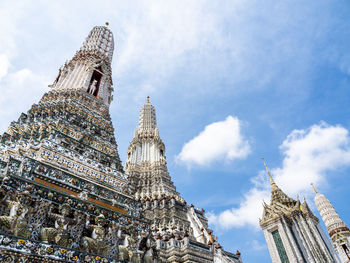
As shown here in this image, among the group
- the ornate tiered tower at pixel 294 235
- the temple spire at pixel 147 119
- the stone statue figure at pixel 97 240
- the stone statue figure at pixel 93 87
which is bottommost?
the stone statue figure at pixel 97 240

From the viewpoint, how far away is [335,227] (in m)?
35.8

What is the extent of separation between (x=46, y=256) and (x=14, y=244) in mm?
616

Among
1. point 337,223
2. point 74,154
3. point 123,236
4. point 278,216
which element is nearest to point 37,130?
point 74,154

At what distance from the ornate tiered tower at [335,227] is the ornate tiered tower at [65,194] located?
112 ft

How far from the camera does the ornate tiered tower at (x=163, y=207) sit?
44.9ft

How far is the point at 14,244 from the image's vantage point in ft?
15.1

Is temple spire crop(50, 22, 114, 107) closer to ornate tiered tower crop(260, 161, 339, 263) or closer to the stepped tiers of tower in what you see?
the stepped tiers of tower

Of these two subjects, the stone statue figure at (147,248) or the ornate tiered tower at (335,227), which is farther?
the ornate tiered tower at (335,227)

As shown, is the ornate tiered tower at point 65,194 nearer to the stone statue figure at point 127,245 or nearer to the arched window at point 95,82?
the stone statue figure at point 127,245

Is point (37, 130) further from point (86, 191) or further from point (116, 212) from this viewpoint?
point (116, 212)

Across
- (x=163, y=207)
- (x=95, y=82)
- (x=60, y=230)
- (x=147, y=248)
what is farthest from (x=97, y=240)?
(x=163, y=207)

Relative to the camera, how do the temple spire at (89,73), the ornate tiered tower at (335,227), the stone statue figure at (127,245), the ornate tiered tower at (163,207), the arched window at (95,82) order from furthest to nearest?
the ornate tiered tower at (335,227)
the arched window at (95,82)
the temple spire at (89,73)
the ornate tiered tower at (163,207)
the stone statue figure at (127,245)

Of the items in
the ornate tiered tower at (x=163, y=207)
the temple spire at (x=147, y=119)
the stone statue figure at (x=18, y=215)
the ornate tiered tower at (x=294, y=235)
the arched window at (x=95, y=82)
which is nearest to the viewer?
the stone statue figure at (x=18, y=215)

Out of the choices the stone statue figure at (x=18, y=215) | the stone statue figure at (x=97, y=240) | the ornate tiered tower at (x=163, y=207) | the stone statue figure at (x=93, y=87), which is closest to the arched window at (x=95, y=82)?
the stone statue figure at (x=93, y=87)
